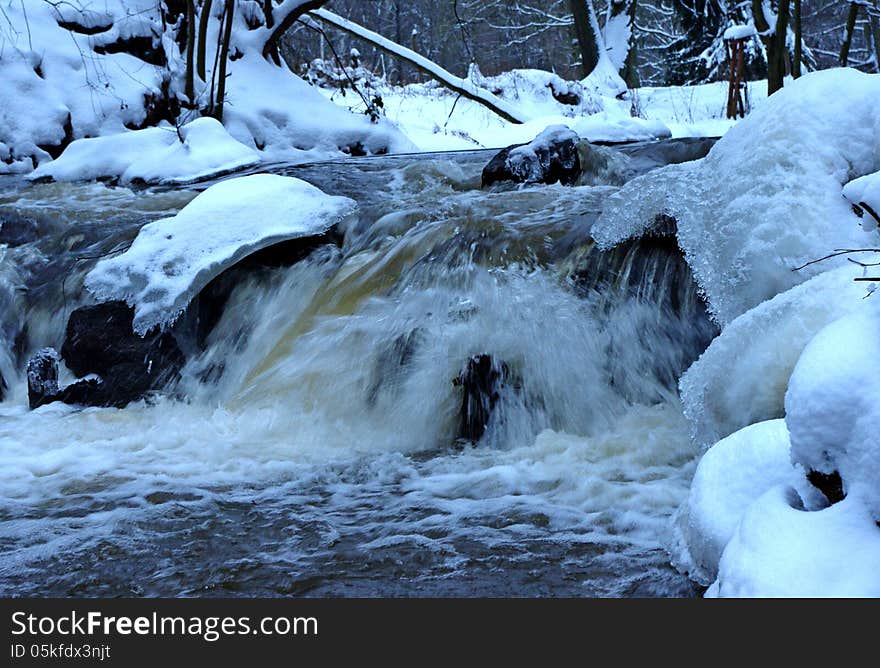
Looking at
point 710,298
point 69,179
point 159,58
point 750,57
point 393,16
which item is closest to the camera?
point 710,298

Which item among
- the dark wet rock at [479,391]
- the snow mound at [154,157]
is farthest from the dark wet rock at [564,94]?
the dark wet rock at [479,391]

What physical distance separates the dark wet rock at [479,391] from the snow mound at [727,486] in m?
1.43

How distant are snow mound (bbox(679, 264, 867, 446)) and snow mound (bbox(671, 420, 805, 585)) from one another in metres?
0.47

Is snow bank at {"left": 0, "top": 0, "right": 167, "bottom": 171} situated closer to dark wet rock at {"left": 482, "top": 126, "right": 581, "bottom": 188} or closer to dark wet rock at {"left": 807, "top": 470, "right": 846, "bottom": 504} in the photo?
dark wet rock at {"left": 482, "top": 126, "right": 581, "bottom": 188}

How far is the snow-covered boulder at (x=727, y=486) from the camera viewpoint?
2207 mm

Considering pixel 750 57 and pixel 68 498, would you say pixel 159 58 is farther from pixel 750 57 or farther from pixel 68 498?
pixel 750 57

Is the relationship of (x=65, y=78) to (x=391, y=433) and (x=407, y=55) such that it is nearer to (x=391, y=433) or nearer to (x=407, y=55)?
(x=407, y=55)

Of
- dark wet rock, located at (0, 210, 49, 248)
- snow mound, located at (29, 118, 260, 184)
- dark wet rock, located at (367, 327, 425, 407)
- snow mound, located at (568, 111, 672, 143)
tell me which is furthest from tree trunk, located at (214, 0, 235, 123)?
dark wet rock, located at (367, 327, 425, 407)

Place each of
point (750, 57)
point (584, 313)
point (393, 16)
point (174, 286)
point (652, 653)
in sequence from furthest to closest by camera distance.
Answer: point (393, 16) < point (750, 57) < point (174, 286) < point (584, 313) < point (652, 653)

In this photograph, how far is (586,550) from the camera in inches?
103

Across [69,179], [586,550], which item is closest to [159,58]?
[69,179]

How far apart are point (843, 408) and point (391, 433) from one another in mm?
2341

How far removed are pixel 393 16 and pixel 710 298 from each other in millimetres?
27103

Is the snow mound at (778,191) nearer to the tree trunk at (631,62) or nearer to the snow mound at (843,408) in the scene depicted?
the snow mound at (843,408)
